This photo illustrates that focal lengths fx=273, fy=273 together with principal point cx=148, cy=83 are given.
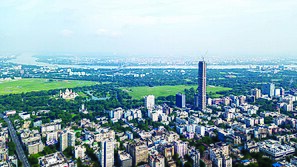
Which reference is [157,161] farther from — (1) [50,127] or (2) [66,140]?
(1) [50,127]

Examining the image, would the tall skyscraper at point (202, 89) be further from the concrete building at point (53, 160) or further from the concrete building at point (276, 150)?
the concrete building at point (53, 160)

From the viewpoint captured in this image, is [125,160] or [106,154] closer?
[106,154]

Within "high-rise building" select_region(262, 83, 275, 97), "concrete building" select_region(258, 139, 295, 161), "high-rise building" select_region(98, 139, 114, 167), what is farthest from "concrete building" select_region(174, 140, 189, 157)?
"high-rise building" select_region(262, 83, 275, 97)

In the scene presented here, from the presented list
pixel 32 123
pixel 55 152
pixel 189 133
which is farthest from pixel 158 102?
pixel 55 152

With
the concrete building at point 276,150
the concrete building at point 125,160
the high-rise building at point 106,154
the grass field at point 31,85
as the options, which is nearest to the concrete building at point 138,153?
the concrete building at point 125,160

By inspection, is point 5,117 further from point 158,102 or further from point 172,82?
point 172,82

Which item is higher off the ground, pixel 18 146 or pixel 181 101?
pixel 181 101

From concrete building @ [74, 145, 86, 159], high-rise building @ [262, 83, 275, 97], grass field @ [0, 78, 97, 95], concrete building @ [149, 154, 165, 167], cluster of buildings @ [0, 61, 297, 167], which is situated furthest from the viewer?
grass field @ [0, 78, 97, 95]

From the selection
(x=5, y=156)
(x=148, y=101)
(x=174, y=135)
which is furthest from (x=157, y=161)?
(x=148, y=101)

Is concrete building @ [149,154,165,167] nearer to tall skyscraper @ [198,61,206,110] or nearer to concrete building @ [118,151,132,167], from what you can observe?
concrete building @ [118,151,132,167]
